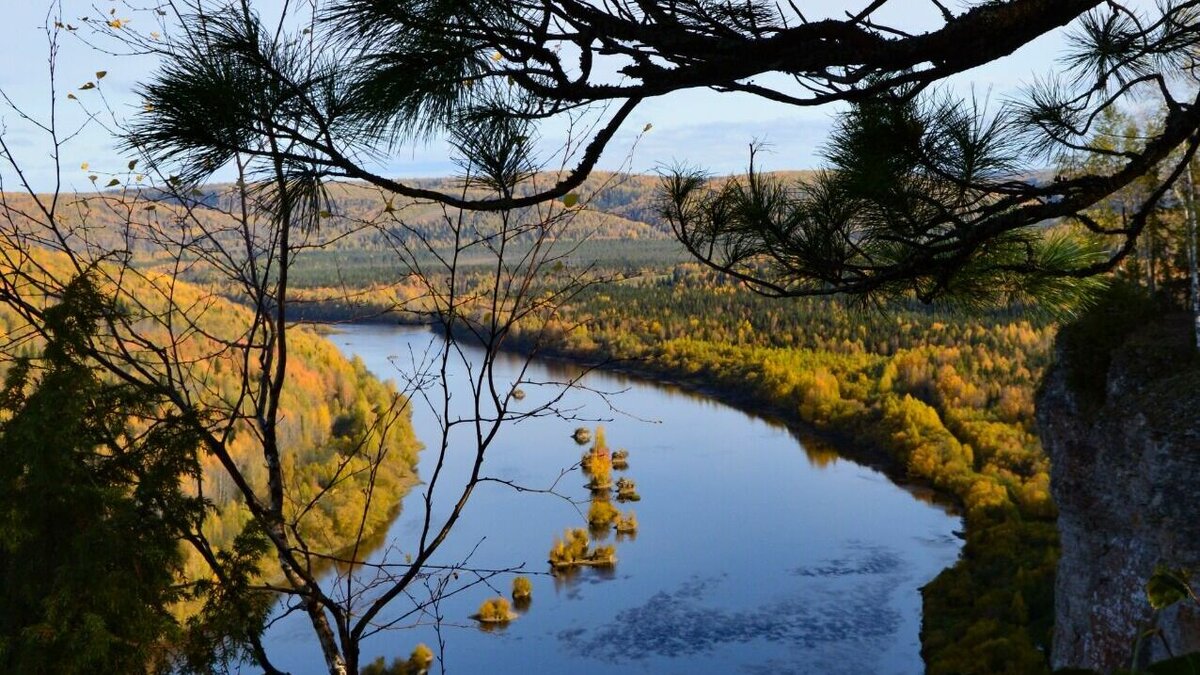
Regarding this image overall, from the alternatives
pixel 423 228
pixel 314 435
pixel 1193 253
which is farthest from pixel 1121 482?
pixel 314 435

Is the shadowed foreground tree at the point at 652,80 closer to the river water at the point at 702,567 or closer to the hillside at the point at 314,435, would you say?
the river water at the point at 702,567

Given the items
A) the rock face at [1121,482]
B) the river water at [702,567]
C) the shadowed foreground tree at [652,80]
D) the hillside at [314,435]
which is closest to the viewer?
the shadowed foreground tree at [652,80]

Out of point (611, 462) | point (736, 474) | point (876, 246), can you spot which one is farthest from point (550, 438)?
point (876, 246)

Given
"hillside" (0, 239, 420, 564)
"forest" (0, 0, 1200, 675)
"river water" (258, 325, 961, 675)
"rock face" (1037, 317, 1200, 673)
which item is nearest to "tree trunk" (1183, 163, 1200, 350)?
"rock face" (1037, 317, 1200, 673)

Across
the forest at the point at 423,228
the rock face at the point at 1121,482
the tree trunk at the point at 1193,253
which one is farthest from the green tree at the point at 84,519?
the tree trunk at the point at 1193,253

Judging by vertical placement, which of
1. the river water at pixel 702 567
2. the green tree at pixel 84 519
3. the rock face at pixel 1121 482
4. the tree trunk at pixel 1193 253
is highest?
the tree trunk at pixel 1193 253

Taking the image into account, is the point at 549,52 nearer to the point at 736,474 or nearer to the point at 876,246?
the point at 876,246
